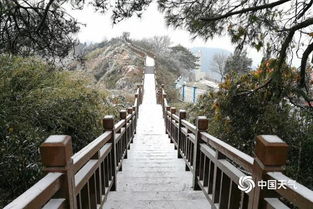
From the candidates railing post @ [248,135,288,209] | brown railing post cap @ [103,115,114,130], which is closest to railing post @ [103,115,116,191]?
brown railing post cap @ [103,115,114,130]

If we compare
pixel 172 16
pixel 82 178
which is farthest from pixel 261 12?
pixel 82 178

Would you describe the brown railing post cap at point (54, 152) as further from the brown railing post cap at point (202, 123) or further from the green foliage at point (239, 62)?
the green foliage at point (239, 62)

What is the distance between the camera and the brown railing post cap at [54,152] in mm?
1315

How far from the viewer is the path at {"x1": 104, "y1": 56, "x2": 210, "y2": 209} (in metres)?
2.79

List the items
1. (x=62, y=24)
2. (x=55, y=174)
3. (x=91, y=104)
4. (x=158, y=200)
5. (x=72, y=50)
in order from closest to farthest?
(x=55, y=174) → (x=158, y=200) → (x=62, y=24) → (x=72, y=50) → (x=91, y=104)

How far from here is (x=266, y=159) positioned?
1326 mm

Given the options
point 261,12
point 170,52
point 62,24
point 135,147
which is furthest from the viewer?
point 170,52

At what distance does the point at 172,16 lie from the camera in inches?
150

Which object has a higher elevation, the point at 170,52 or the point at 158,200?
the point at 170,52

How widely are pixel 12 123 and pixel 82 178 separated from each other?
1.89 m

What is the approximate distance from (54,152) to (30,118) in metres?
2.49

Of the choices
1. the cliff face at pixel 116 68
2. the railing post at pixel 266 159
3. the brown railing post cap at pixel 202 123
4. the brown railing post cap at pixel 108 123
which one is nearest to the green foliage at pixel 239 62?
the brown railing post cap at pixel 202 123

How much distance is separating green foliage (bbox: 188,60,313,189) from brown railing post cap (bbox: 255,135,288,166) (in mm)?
2102

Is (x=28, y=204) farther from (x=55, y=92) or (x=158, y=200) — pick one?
(x=55, y=92)
